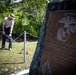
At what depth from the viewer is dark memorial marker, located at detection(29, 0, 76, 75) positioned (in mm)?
4284

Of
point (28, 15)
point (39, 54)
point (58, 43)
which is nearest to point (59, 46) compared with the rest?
point (58, 43)

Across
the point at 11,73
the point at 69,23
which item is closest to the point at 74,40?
the point at 69,23

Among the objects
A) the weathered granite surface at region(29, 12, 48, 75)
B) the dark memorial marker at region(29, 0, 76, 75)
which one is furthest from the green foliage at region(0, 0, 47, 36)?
the dark memorial marker at region(29, 0, 76, 75)

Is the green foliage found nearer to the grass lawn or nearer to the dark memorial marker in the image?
the grass lawn

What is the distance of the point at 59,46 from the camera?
4516mm

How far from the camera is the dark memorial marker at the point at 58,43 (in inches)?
169

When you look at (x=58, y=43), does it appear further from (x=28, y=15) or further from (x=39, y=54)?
(x=28, y=15)

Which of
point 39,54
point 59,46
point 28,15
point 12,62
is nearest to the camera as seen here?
point 59,46

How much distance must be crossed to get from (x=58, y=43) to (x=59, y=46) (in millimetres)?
75

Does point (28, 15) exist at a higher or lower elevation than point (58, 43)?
higher

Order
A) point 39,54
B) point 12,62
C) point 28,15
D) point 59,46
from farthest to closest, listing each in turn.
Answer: point 28,15, point 12,62, point 39,54, point 59,46

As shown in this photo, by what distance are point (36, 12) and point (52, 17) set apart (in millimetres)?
10561

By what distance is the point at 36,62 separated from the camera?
512 cm

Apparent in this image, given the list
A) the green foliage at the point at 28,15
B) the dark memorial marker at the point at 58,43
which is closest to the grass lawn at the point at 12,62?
the dark memorial marker at the point at 58,43
